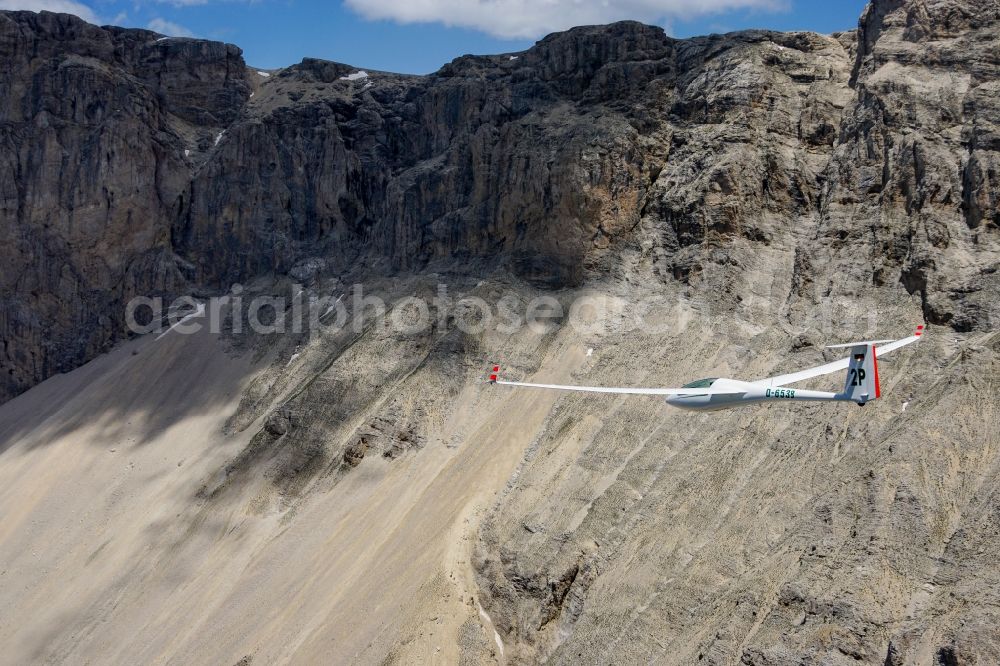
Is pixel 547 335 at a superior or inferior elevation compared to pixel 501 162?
inferior

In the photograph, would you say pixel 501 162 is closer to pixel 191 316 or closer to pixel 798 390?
pixel 191 316

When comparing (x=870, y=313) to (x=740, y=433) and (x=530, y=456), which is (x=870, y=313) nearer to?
(x=740, y=433)

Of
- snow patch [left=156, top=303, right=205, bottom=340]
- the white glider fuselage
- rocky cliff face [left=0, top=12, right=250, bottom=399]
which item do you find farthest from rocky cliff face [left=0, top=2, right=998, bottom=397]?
the white glider fuselage

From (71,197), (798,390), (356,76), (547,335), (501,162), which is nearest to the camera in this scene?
(798,390)

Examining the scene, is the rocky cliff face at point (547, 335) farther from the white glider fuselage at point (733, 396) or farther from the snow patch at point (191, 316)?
the white glider fuselage at point (733, 396)

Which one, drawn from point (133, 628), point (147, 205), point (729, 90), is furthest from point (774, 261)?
point (147, 205)

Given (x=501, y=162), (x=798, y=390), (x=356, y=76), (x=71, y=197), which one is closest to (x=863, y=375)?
(x=798, y=390)

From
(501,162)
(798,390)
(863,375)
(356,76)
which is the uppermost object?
(356,76)

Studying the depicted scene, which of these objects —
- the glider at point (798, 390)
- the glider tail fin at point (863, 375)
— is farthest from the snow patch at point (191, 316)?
the glider tail fin at point (863, 375)
